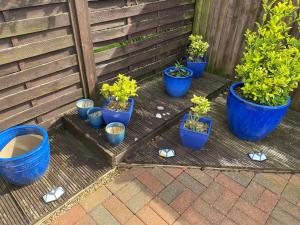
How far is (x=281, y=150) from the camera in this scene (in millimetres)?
3275

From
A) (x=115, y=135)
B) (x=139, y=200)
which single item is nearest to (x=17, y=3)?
(x=115, y=135)

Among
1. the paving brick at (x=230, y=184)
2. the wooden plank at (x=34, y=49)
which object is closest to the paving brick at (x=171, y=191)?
the paving brick at (x=230, y=184)

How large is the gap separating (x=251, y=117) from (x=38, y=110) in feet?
9.02

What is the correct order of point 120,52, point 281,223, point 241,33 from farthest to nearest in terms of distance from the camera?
point 241,33
point 120,52
point 281,223

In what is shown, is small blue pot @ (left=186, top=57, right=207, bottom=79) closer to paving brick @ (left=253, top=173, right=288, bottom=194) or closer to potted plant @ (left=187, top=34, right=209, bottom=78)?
potted plant @ (left=187, top=34, right=209, bottom=78)

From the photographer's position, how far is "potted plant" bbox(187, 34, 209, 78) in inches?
172

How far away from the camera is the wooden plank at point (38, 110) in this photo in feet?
9.63

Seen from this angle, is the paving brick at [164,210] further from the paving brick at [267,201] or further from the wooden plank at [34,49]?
the wooden plank at [34,49]

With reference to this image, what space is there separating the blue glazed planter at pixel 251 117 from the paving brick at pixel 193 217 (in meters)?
1.38

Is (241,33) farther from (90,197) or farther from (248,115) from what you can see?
(90,197)

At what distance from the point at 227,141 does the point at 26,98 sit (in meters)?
2.68

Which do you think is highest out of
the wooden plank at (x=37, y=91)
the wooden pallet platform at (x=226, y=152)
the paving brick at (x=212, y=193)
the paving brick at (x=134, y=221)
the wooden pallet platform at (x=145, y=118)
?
the wooden plank at (x=37, y=91)

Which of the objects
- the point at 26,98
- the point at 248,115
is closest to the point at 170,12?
the point at 248,115

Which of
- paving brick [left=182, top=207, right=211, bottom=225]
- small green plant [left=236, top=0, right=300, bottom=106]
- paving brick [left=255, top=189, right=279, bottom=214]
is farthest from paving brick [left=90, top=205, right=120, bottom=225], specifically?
small green plant [left=236, top=0, right=300, bottom=106]
